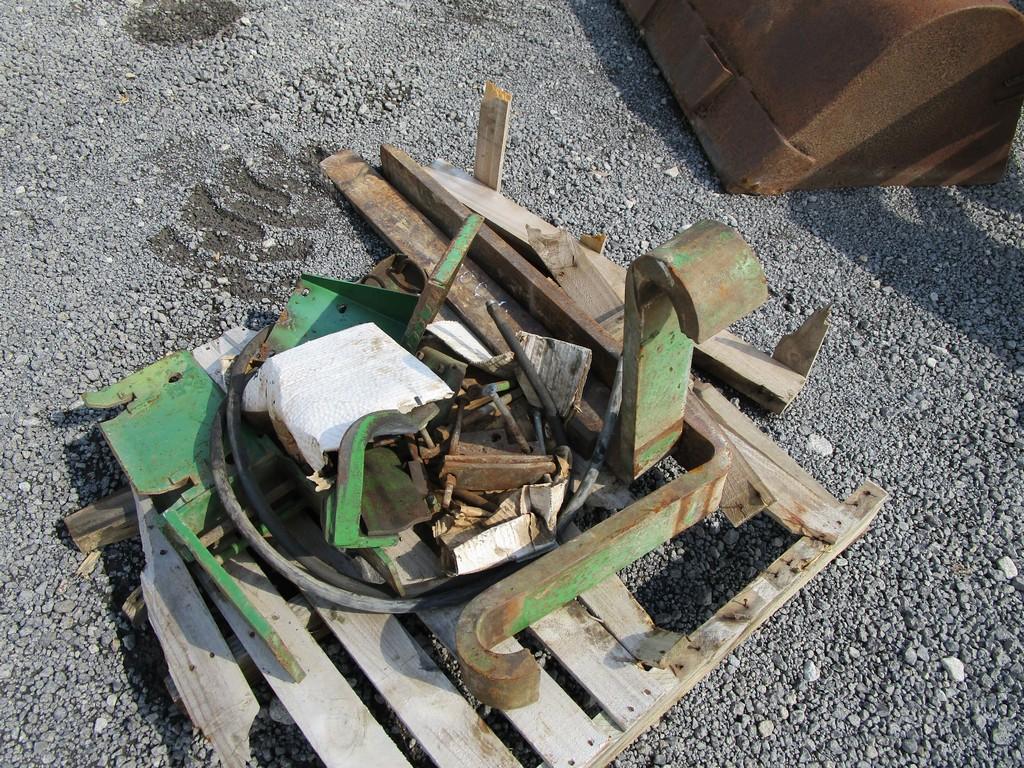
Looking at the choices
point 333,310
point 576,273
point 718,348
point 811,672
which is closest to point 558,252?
point 576,273

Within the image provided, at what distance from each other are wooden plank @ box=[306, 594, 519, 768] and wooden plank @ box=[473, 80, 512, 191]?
2.13 metres

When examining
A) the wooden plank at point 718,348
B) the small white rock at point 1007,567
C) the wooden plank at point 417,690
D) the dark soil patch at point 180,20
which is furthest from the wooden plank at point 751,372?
the dark soil patch at point 180,20

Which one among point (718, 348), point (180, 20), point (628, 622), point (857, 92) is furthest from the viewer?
point (180, 20)

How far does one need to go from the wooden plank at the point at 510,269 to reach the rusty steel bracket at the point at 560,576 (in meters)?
0.49

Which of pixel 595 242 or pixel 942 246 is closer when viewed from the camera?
pixel 595 242

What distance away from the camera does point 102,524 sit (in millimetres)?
2484

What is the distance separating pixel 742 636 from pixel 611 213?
2.17m

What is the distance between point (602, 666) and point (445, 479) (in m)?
0.69

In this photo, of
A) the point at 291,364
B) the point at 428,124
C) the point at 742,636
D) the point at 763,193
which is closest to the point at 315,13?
the point at 428,124

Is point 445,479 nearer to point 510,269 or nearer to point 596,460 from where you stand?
point 596,460

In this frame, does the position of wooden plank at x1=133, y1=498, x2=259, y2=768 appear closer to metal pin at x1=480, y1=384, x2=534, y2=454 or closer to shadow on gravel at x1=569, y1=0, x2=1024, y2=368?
metal pin at x1=480, y1=384, x2=534, y2=454

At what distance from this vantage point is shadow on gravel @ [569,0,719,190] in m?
4.07

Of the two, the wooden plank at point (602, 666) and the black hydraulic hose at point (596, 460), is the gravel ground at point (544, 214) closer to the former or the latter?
the wooden plank at point (602, 666)

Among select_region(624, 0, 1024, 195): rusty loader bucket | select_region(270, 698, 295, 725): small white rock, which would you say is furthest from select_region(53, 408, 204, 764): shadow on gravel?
select_region(624, 0, 1024, 195): rusty loader bucket
